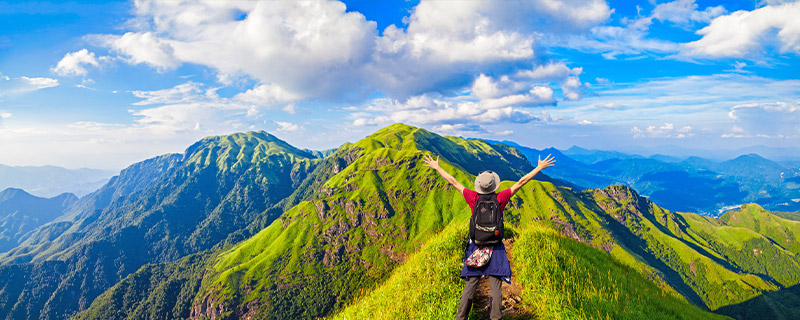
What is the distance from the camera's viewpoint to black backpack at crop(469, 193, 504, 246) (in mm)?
8336

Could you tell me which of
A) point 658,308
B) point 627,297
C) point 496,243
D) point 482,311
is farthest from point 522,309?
point 658,308

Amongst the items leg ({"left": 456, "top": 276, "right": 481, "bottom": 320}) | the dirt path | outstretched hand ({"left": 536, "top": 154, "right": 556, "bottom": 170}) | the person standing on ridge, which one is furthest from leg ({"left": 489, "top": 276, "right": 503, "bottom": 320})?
outstretched hand ({"left": 536, "top": 154, "right": 556, "bottom": 170})

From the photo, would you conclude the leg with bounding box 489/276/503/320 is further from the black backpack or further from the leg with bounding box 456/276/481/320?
the black backpack

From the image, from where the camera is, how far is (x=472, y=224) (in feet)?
28.7

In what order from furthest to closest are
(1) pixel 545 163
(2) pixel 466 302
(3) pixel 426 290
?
(1) pixel 545 163 → (3) pixel 426 290 → (2) pixel 466 302

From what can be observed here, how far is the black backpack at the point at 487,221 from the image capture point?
27.3ft

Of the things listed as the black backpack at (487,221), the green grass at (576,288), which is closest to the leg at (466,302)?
the black backpack at (487,221)

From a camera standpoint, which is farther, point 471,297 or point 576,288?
point 576,288

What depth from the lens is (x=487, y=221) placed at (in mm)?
8398

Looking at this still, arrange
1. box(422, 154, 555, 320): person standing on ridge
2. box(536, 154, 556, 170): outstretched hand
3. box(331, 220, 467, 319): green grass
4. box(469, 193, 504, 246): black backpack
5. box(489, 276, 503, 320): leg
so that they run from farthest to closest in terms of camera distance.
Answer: box(536, 154, 556, 170): outstretched hand → box(331, 220, 467, 319): green grass → box(469, 193, 504, 246): black backpack → box(422, 154, 555, 320): person standing on ridge → box(489, 276, 503, 320): leg

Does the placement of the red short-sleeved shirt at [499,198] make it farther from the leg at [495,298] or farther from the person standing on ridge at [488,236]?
the leg at [495,298]

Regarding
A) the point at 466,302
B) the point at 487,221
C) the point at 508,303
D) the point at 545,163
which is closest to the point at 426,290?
the point at 466,302

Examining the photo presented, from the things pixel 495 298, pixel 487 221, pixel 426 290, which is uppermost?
pixel 487 221

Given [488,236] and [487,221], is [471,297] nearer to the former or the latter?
[488,236]
